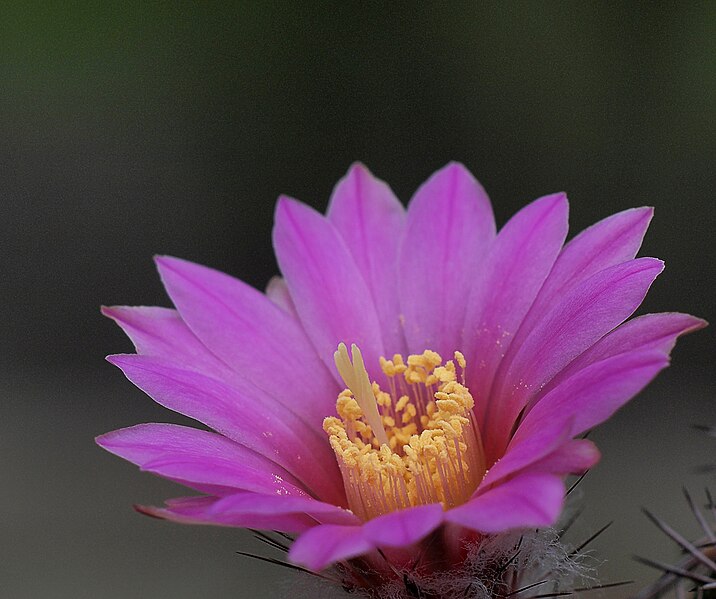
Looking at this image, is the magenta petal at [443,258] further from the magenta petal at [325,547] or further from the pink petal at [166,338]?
the magenta petal at [325,547]

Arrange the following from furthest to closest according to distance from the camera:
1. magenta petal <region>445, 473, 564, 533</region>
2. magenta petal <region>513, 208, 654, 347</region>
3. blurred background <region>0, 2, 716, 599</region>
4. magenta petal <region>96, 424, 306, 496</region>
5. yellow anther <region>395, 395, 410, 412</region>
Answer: blurred background <region>0, 2, 716, 599</region>, yellow anther <region>395, 395, 410, 412</region>, magenta petal <region>513, 208, 654, 347</region>, magenta petal <region>96, 424, 306, 496</region>, magenta petal <region>445, 473, 564, 533</region>

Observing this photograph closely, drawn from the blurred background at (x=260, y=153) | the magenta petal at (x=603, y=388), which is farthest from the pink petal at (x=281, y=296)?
the blurred background at (x=260, y=153)

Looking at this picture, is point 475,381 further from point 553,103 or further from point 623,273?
point 553,103

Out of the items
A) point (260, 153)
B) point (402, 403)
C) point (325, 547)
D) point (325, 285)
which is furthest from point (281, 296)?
point (260, 153)

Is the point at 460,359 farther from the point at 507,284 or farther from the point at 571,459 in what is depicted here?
the point at 571,459

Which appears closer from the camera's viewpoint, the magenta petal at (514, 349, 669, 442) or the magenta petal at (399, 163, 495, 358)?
the magenta petal at (514, 349, 669, 442)

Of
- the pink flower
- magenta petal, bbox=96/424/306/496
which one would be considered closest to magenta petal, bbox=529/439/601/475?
the pink flower

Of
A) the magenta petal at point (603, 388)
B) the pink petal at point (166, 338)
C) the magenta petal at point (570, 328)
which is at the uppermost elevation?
the pink petal at point (166, 338)

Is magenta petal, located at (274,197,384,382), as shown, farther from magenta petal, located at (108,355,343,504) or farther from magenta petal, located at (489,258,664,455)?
magenta petal, located at (489,258,664,455)
